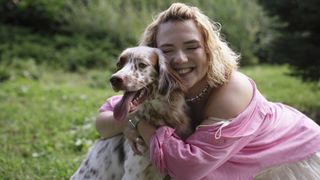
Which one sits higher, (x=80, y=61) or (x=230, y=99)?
(x=230, y=99)

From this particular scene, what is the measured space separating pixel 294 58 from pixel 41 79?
15.7 ft

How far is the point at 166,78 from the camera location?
295 centimetres

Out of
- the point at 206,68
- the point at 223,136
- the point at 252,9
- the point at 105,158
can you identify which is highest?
the point at 206,68

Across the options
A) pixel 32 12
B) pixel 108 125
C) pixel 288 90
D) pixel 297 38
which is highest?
pixel 108 125

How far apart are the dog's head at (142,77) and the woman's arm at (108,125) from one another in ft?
1.15

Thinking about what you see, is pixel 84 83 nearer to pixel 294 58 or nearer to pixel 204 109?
pixel 294 58

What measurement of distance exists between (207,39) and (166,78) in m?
0.42

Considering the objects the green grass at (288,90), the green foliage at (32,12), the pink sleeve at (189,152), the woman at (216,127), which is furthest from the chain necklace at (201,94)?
the green foliage at (32,12)

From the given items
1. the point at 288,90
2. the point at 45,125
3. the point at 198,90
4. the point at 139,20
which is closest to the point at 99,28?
the point at 139,20

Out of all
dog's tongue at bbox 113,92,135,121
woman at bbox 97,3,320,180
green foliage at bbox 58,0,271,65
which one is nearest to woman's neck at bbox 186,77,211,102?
woman at bbox 97,3,320,180

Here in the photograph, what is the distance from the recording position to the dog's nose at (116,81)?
269 cm

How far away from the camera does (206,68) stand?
3.19 m

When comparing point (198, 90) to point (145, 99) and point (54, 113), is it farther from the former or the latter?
point (54, 113)

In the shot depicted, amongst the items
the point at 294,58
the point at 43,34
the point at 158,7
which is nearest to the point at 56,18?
the point at 43,34
